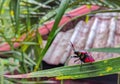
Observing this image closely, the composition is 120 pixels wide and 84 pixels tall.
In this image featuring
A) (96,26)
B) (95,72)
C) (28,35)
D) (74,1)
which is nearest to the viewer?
(95,72)

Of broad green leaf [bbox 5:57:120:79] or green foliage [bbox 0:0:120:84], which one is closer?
broad green leaf [bbox 5:57:120:79]

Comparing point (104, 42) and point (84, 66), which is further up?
point (84, 66)

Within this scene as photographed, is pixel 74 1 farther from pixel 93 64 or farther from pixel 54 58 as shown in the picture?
pixel 54 58

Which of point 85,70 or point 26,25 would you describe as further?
point 26,25

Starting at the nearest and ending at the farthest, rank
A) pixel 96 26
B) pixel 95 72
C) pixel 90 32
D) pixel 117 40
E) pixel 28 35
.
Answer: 1. pixel 95 72
2. pixel 28 35
3. pixel 117 40
4. pixel 90 32
5. pixel 96 26

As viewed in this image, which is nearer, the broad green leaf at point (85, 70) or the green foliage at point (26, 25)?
the broad green leaf at point (85, 70)

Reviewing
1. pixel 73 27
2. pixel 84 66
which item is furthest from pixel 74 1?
pixel 73 27

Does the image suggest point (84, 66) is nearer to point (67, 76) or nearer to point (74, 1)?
point (67, 76)

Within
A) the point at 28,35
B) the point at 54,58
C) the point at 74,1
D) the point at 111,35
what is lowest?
the point at 54,58

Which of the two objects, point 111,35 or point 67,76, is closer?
point 67,76

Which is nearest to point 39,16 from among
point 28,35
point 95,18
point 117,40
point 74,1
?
point 28,35
